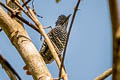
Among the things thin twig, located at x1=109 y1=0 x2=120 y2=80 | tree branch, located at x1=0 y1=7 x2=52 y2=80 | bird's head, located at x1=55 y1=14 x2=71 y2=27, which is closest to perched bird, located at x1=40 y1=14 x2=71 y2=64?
bird's head, located at x1=55 y1=14 x2=71 y2=27

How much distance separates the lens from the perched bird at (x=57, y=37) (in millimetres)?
5516

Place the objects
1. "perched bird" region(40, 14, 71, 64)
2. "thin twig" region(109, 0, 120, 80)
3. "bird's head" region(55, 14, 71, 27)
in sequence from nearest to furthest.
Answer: "thin twig" region(109, 0, 120, 80) → "perched bird" region(40, 14, 71, 64) → "bird's head" region(55, 14, 71, 27)

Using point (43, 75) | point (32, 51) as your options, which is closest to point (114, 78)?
point (43, 75)

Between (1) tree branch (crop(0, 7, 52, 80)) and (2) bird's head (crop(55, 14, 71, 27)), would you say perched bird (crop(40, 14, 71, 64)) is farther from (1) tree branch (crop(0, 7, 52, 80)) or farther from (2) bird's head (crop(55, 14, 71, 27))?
(1) tree branch (crop(0, 7, 52, 80))

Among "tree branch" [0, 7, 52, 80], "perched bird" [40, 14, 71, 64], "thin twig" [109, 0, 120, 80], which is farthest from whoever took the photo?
"perched bird" [40, 14, 71, 64]

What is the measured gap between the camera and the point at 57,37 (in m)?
5.32

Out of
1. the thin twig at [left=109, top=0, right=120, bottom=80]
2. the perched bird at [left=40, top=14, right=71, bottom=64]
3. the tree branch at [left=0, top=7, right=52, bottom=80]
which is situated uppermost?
A: the thin twig at [left=109, top=0, right=120, bottom=80]

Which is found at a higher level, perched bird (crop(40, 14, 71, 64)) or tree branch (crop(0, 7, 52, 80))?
tree branch (crop(0, 7, 52, 80))

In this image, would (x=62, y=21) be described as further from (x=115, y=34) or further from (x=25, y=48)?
(x=115, y=34)

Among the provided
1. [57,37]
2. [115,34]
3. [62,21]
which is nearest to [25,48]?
[115,34]

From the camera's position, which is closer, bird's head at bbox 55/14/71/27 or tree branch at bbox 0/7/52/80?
tree branch at bbox 0/7/52/80

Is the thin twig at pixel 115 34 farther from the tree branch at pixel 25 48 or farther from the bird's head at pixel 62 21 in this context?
the bird's head at pixel 62 21

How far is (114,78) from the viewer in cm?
39

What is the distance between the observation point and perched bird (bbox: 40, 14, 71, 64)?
5.52 metres
